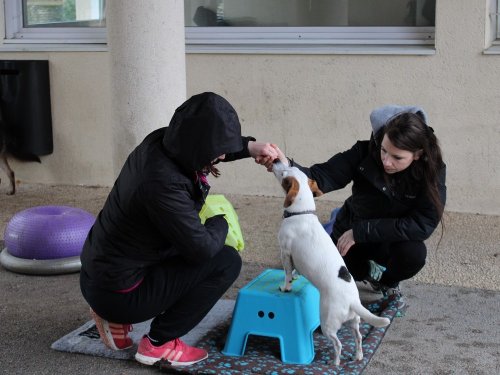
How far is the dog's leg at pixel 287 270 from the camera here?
3.70 meters

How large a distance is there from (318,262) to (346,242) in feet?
2.23

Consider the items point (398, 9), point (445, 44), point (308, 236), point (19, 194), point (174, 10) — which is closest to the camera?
point (308, 236)

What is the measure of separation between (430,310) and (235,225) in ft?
5.04

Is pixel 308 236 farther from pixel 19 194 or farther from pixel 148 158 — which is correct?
pixel 19 194

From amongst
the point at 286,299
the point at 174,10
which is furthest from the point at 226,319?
the point at 174,10

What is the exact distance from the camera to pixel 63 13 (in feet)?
26.5

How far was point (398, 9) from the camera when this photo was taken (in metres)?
7.00

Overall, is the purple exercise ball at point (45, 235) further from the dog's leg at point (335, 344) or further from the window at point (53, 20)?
the window at point (53, 20)

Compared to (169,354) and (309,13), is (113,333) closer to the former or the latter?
(169,354)

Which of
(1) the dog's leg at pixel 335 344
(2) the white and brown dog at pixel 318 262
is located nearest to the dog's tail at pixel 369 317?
(2) the white and brown dog at pixel 318 262

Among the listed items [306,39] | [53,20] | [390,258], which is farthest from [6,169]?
[390,258]

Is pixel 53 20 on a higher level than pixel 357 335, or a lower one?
higher

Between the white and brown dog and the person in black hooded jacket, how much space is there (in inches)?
11.0

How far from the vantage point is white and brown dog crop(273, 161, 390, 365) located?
3529mm
